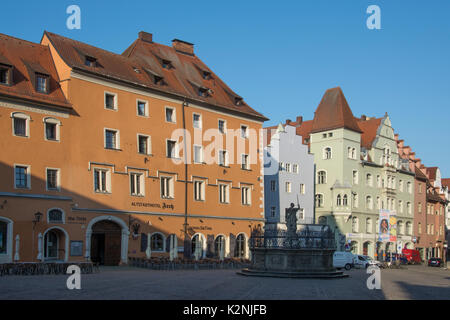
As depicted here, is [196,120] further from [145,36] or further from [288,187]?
[288,187]

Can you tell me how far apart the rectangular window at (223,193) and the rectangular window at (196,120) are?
5256 millimetres

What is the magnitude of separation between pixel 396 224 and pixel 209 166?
36.0 m

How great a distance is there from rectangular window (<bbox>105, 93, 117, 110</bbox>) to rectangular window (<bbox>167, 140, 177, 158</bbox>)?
5.40 meters

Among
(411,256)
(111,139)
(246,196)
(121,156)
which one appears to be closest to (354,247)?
(411,256)

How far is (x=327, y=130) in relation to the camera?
67.9 metres

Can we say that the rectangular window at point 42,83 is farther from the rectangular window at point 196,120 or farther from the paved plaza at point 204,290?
the paved plaza at point 204,290

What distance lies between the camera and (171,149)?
45.3 m

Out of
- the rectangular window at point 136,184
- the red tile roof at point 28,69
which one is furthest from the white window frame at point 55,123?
the rectangular window at point 136,184

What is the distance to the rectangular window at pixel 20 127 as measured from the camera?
3592 centimetres

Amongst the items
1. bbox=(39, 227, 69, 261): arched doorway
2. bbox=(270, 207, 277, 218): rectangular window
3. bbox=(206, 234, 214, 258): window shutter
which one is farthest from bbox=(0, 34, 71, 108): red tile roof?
bbox=(270, 207, 277, 218): rectangular window

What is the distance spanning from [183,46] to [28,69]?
19085 mm

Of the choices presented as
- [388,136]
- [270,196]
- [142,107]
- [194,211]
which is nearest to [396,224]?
[388,136]

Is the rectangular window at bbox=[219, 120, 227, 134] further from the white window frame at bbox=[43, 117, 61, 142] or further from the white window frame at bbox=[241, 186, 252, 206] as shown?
the white window frame at bbox=[43, 117, 61, 142]

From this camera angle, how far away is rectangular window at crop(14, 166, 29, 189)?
35.5m
